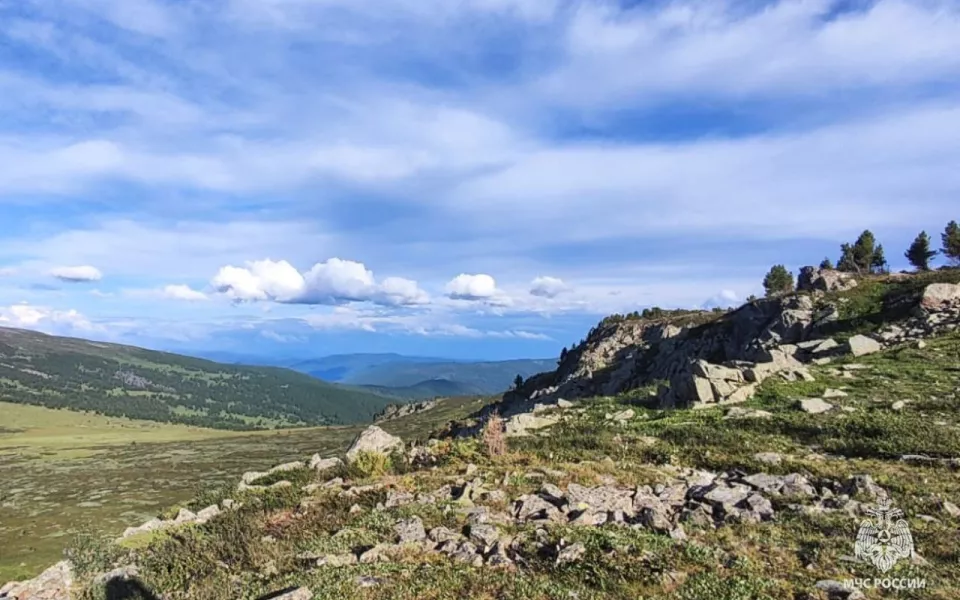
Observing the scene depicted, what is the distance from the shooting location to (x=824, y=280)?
163ft

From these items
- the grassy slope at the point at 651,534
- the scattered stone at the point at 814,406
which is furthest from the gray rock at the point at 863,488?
the scattered stone at the point at 814,406

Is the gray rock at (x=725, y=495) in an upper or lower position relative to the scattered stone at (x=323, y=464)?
upper

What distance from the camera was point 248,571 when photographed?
11031 millimetres

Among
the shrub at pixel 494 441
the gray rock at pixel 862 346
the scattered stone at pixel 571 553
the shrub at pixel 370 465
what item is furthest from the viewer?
the gray rock at pixel 862 346

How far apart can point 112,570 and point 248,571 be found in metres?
3.66

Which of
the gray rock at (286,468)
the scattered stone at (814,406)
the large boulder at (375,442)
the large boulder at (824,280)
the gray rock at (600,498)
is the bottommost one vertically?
the gray rock at (286,468)

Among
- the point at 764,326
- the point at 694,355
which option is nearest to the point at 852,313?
the point at 764,326

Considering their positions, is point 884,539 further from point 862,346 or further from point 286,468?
point 862,346

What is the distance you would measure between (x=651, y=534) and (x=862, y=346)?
2647cm

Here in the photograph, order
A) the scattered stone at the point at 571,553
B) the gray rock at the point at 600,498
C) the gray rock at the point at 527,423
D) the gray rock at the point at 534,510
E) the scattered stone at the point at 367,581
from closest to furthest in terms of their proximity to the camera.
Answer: the scattered stone at the point at 367,581, the scattered stone at the point at 571,553, the gray rock at the point at 534,510, the gray rock at the point at 600,498, the gray rock at the point at 527,423

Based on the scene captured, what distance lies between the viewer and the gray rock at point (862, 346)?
100 feet

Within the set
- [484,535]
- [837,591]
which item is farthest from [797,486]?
[484,535]

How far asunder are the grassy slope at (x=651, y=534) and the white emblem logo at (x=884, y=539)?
7.2 inches

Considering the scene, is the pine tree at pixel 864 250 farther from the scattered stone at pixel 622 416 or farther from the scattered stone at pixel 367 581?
the scattered stone at pixel 367 581
